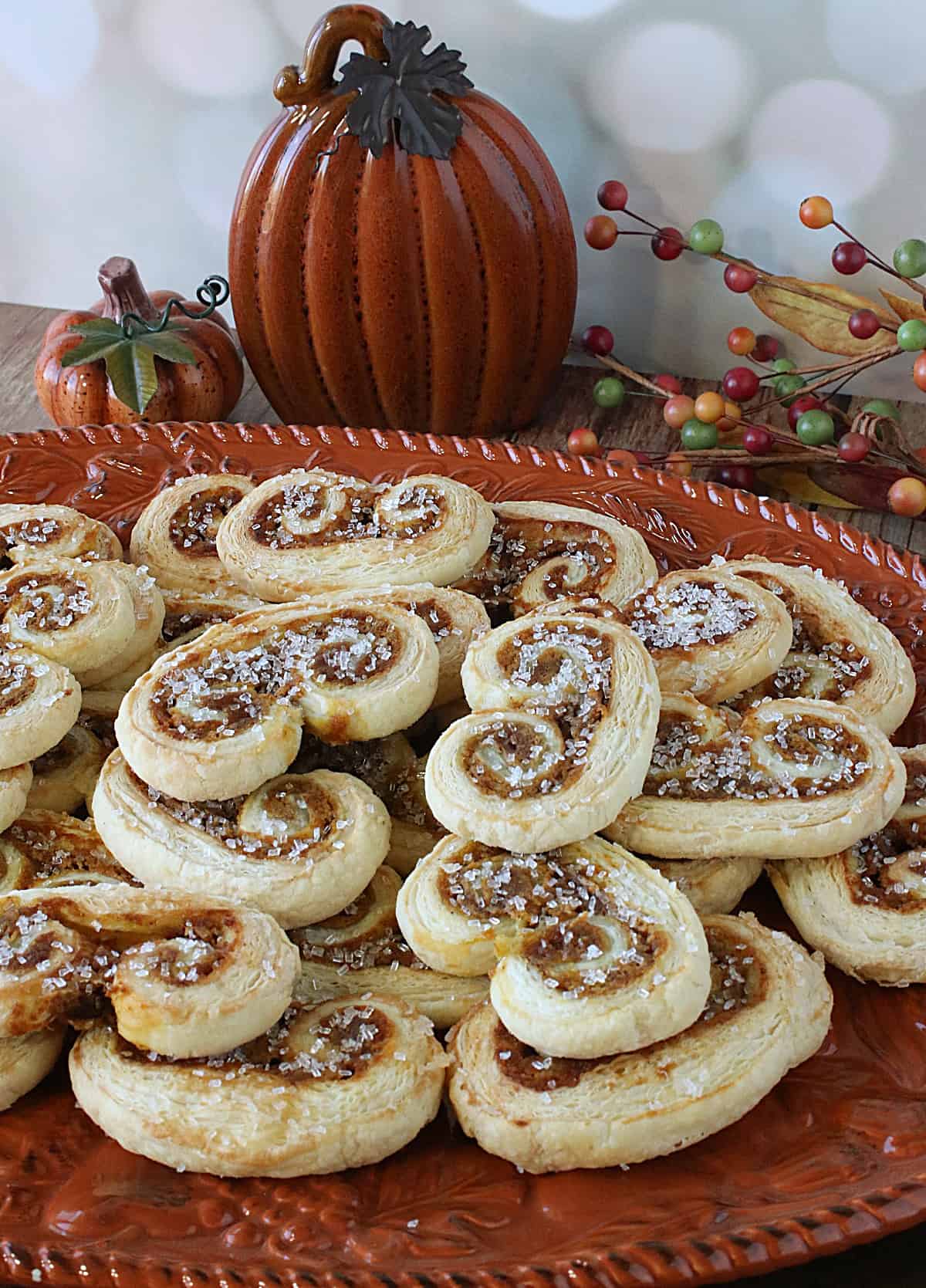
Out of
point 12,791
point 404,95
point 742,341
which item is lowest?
point 12,791

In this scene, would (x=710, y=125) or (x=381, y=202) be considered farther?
(x=710, y=125)

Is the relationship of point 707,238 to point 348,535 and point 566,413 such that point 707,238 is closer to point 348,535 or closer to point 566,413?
point 566,413

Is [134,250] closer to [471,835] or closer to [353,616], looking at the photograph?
[353,616]

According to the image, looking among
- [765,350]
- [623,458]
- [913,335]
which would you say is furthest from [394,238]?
[913,335]

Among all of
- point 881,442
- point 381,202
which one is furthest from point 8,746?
point 881,442

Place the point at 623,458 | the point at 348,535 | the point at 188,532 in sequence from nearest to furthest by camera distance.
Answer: the point at 348,535 < the point at 188,532 < the point at 623,458

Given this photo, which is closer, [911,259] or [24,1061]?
[24,1061]
